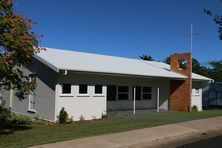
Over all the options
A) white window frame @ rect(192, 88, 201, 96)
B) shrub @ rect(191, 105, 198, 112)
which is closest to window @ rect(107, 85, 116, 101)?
shrub @ rect(191, 105, 198, 112)

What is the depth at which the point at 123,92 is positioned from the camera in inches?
1007

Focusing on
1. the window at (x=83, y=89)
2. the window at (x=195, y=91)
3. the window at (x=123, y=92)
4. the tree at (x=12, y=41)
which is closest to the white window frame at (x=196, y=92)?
the window at (x=195, y=91)

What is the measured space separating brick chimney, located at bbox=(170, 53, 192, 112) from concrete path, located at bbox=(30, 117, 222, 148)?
991 centimetres

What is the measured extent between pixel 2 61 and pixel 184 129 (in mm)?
8321

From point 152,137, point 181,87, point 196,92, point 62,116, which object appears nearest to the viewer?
point 152,137

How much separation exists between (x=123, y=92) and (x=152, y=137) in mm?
12687

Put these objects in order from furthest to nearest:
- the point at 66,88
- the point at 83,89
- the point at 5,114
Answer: the point at 5,114
the point at 83,89
the point at 66,88

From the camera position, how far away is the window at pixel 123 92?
997 inches

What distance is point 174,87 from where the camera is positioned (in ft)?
92.4

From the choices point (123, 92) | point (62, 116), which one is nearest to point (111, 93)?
point (123, 92)

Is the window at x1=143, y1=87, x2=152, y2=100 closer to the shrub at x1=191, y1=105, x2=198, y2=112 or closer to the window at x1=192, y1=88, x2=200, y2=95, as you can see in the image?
the shrub at x1=191, y1=105, x2=198, y2=112

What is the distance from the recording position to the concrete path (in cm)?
1130

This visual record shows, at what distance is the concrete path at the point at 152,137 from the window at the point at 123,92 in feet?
29.5

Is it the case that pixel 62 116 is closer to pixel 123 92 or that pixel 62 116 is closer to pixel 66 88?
pixel 66 88
